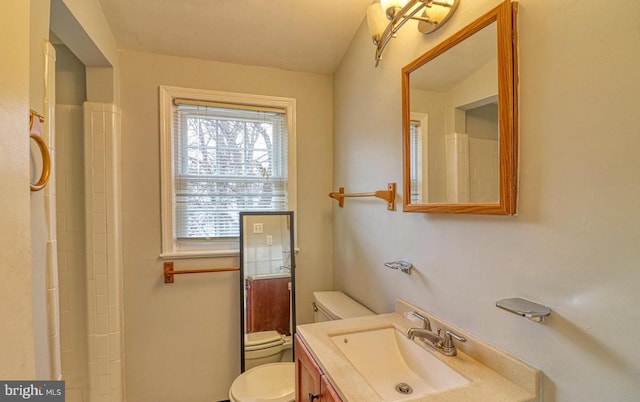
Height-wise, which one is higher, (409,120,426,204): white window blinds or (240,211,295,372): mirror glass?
(409,120,426,204): white window blinds

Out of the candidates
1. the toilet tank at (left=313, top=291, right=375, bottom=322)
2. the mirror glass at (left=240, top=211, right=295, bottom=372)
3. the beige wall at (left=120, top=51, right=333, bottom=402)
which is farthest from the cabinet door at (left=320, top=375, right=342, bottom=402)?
the beige wall at (left=120, top=51, right=333, bottom=402)

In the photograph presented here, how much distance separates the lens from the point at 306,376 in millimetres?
1256

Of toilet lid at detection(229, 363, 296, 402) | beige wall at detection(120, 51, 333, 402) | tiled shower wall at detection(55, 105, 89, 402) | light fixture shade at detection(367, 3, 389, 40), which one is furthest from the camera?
beige wall at detection(120, 51, 333, 402)

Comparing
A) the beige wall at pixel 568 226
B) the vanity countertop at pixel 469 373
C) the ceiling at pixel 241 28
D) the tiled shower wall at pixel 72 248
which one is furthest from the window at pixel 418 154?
the tiled shower wall at pixel 72 248

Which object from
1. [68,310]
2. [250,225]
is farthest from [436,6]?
[68,310]

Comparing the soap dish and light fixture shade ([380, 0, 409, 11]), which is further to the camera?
light fixture shade ([380, 0, 409, 11])

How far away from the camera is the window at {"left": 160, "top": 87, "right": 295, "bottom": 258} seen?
2.00 metres

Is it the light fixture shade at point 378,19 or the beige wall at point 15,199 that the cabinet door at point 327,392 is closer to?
the beige wall at point 15,199

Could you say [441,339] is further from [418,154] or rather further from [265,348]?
[265,348]

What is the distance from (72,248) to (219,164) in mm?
985

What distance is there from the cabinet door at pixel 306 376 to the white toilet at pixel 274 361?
1.37 ft

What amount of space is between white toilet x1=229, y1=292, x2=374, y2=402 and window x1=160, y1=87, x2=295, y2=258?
26.9 inches

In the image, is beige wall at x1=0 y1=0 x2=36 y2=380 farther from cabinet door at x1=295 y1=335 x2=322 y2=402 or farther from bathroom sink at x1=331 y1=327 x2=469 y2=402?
bathroom sink at x1=331 y1=327 x2=469 y2=402

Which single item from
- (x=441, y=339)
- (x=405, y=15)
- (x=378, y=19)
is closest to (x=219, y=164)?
(x=378, y=19)
